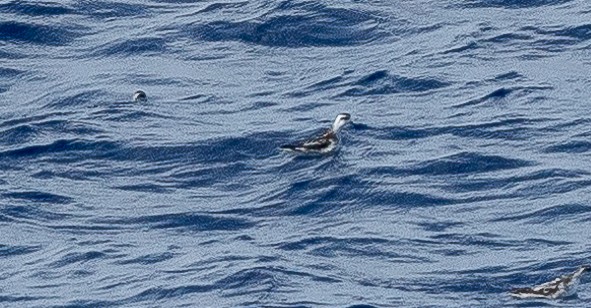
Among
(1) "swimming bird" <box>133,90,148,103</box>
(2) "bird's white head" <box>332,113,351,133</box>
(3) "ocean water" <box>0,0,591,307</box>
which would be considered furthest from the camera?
(1) "swimming bird" <box>133,90,148,103</box>

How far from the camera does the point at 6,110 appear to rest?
99.0 feet

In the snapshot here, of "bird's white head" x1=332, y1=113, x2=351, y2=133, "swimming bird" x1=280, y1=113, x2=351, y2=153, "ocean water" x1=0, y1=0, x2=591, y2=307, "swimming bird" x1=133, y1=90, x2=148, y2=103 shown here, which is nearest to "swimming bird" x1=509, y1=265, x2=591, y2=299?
"ocean water" x1=0, y1=0, x2=591, y2=307

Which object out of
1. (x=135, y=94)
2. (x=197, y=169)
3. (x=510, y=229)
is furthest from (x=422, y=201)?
(x=135, y=94)

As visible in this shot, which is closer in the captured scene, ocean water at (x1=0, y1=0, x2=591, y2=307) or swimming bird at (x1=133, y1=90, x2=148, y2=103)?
ocean water at (x1=0, y1=0, x2=591, y2=307)

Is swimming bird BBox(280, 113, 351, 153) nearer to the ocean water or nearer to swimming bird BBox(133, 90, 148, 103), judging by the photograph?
the ocean water

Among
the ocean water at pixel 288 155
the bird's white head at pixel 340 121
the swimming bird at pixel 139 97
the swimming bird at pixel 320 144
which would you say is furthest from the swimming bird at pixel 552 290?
the swimming bird at pixel 139 97

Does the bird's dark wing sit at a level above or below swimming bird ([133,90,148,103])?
below

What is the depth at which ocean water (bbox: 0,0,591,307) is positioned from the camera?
77.4 feet

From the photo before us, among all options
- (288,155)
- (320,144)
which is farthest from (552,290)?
(288,155)

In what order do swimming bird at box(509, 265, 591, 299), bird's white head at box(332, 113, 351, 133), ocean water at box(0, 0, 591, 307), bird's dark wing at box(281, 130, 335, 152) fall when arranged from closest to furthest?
swimming bird at box(509, 265, 591, 299), ocean water at box(0, 0, 591, 307), bird's dark wing at box(281, 130, 335, 152), bird's white head at box(332, 113, 351, 133)

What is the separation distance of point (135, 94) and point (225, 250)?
247 inches

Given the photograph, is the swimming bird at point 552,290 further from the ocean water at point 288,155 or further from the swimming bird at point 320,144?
the swimming bird at point 320,144

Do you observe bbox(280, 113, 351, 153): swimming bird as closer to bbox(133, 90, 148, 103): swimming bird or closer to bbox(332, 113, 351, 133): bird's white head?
bbox(332, 113, 351, 133): bird's white head

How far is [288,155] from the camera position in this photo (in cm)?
2783
